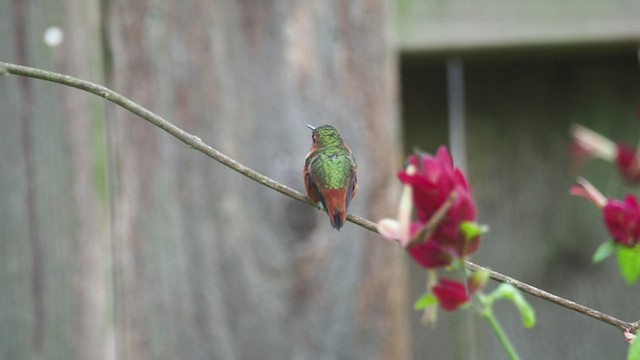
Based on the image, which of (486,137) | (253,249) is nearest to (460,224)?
(253,249)

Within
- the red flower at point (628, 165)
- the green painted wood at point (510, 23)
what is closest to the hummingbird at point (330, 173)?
the green painted wood at point (510, 23)

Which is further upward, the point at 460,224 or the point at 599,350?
the point at 460,224

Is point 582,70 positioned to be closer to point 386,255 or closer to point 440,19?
point 440,19

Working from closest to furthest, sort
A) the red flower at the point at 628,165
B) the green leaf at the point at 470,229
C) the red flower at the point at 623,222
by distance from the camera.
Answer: the green leaf at the point at 470,229 < the red flower at the point at 623,222 < the red flower at the point at 628,165

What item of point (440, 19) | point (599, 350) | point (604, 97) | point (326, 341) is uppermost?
point (440, 19)

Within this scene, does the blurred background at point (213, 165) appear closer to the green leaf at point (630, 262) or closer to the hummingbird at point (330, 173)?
the hummingbird at point (330, 173)

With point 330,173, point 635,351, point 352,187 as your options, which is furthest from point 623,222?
point 330,173
